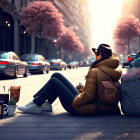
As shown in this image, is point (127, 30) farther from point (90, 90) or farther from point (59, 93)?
point (90, 90)

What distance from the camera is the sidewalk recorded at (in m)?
4.77

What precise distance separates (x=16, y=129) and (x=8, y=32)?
3558cm

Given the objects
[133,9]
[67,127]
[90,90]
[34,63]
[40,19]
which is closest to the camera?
[67,127]

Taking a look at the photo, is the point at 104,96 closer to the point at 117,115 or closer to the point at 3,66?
the point at 117,115

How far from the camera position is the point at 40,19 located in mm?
46406

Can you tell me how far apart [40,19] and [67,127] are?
41.7m

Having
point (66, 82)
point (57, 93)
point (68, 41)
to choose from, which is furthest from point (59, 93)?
point (68, 41)

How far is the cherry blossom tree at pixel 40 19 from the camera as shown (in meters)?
45.4

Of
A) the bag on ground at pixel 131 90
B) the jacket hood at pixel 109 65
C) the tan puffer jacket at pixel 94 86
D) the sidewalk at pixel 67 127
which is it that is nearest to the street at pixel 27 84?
the sidewalk at pixel 67 127

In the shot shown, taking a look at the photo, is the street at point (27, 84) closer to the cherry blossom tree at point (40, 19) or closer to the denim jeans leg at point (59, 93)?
the denim jeans leg at point (59, 93)

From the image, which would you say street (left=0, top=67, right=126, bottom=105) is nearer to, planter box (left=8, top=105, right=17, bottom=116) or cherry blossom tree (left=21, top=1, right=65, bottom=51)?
planter box (left=8, top=105, right=17, bottom=116)

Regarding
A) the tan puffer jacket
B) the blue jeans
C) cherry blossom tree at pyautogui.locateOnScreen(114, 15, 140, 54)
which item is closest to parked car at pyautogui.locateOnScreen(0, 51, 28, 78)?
the blue jeans

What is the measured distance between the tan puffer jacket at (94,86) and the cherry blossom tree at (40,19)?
128 feet

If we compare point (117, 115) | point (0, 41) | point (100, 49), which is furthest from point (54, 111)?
point (0, 41)
